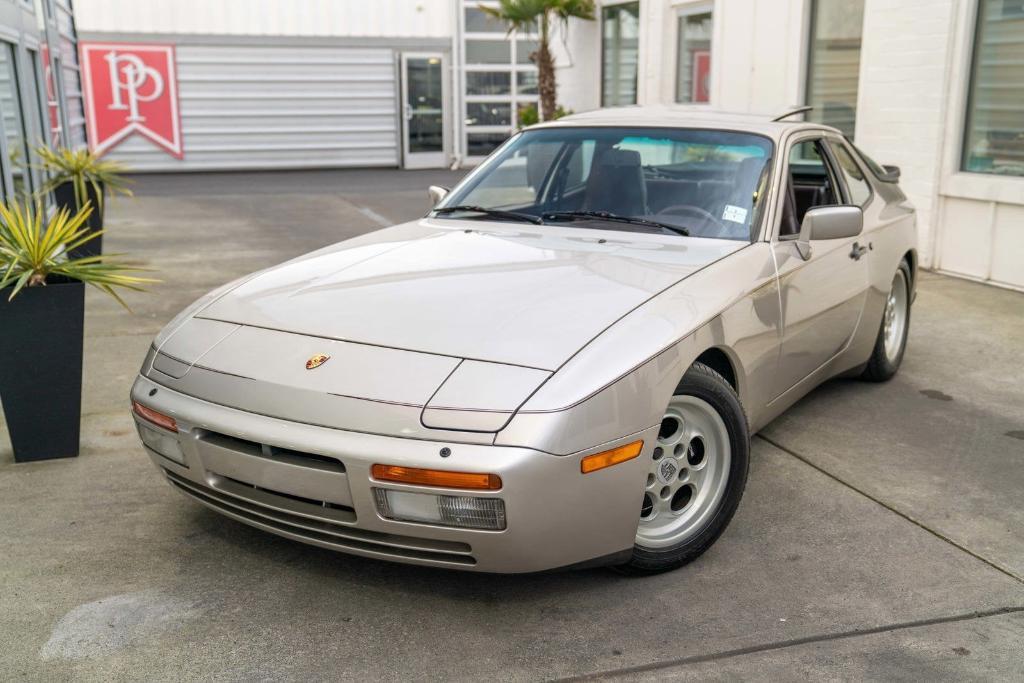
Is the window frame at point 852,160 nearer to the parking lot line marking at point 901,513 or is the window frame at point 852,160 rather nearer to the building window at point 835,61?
the parking lot line marking at point 901,513

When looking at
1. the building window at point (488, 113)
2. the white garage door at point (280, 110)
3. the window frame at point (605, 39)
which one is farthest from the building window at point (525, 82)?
the window frame at point (605, 39)

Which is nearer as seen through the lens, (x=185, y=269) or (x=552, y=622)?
(x=552, y=622)

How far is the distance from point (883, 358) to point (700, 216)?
73.6 inches

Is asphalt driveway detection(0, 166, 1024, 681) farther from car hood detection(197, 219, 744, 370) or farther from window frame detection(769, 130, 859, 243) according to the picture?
window frame detection(769, 130, 859, 243)

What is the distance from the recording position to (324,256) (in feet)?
13.0

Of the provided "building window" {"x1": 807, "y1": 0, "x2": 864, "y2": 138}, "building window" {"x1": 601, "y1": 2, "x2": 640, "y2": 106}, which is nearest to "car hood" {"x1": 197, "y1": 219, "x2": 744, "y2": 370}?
"building window" {"x1": 807, "y1": 0, "x2": 864, "y2": 138}

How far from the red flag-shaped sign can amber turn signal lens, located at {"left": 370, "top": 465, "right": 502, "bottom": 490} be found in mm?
18469

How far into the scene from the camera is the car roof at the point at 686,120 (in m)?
4.31

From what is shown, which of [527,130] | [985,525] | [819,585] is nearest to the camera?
[819,585]

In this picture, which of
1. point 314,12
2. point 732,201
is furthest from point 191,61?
point 732,201

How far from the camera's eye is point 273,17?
20281 millimetres

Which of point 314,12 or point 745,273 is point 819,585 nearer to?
point 745,273

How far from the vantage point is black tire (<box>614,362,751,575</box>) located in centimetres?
313

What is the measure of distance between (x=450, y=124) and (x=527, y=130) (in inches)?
678
